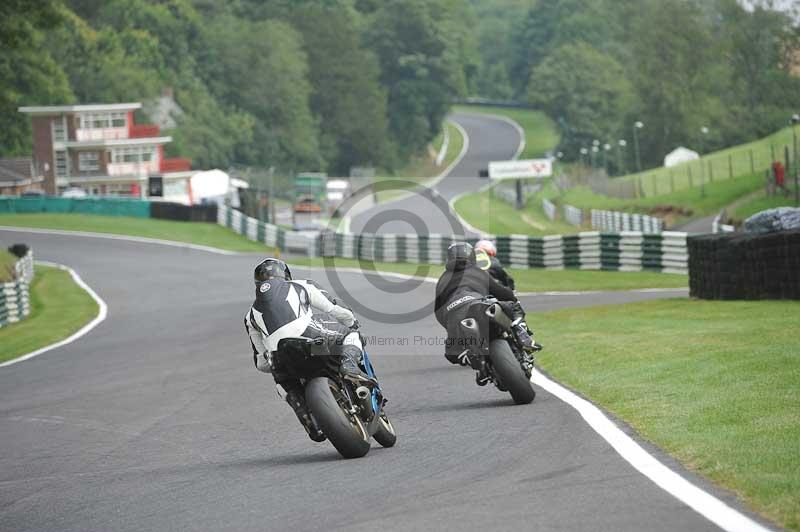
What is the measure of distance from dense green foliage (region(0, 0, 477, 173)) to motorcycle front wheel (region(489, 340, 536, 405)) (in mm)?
93689

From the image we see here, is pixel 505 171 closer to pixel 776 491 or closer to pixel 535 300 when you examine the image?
pixel 535 300

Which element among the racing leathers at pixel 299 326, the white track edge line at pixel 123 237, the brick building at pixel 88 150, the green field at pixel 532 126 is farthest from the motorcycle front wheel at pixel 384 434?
the green field at pixel 532 126

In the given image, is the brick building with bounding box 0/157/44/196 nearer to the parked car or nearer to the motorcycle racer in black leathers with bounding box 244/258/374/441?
the parked car

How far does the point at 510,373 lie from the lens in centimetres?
1215

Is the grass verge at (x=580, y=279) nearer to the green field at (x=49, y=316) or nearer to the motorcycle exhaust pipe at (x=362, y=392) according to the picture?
the green field at (x=49, y=316)

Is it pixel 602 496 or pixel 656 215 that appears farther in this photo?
pixel 656 215

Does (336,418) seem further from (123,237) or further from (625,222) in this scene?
(625,222)

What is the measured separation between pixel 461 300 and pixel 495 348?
704mm

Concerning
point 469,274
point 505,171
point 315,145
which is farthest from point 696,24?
point 469,274

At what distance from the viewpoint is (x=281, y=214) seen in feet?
262

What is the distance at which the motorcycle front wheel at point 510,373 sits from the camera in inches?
479

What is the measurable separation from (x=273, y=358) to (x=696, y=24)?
10246 cm

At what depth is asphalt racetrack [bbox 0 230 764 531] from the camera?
7715mm

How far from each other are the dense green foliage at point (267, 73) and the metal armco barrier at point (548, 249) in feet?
194
